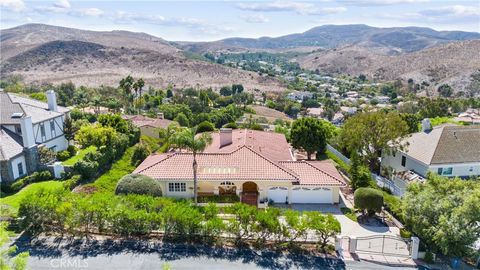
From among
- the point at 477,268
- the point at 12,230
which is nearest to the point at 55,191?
the point at 12,230

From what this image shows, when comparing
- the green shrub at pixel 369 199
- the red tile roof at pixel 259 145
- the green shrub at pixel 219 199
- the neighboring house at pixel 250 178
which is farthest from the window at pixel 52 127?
the green shrub at pixel 369 199

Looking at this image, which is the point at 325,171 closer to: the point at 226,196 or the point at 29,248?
the point at 226,196

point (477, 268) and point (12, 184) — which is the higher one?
point (12, 184)

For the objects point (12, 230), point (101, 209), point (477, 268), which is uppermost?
point (101, 209)

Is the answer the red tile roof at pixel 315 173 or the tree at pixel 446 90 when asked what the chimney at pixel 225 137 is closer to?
the red tile roof at pixel 315 173

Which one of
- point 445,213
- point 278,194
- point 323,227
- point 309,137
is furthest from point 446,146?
point 323,227

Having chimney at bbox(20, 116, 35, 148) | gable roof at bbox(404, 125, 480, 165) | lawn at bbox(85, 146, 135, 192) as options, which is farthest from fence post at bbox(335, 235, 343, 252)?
chimney at bbox(20, 116, 35, 148)

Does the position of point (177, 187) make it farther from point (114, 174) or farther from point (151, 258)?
point (151, 258)
